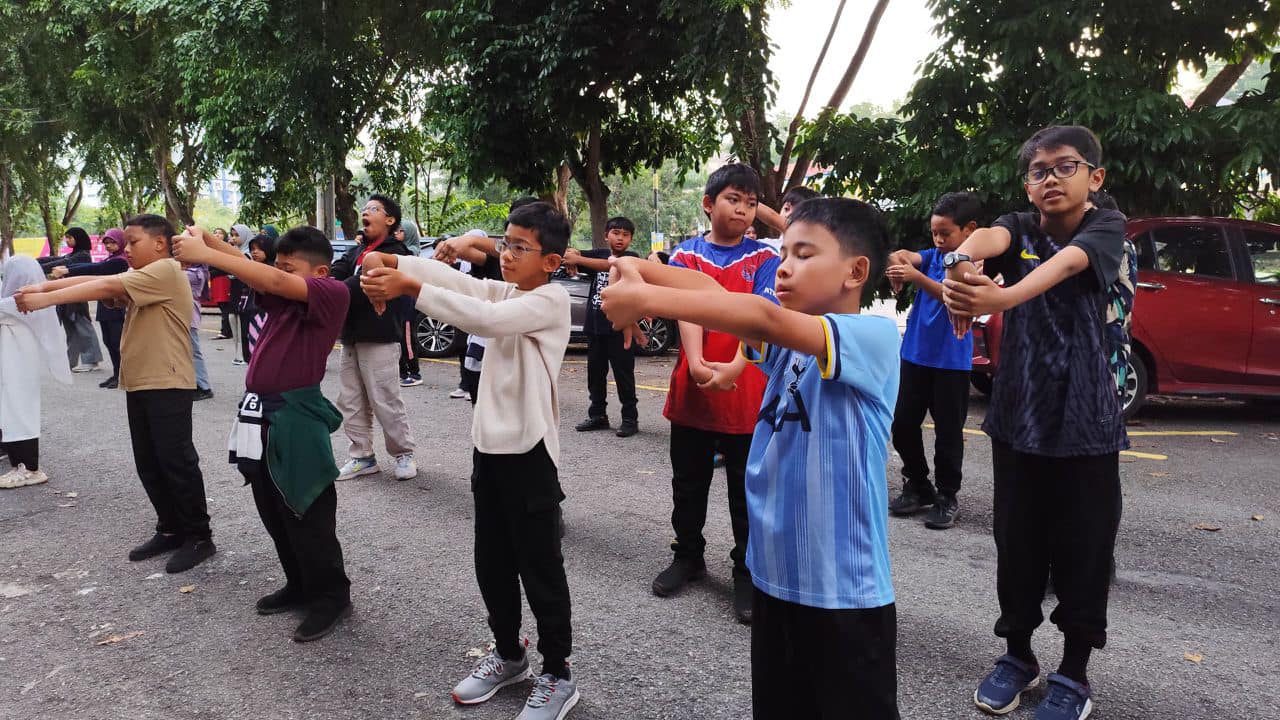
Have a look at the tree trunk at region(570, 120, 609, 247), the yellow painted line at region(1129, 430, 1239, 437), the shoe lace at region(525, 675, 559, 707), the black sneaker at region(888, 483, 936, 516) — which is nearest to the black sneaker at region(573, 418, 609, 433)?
the black sneaker at region(888, 483, 936, 516)

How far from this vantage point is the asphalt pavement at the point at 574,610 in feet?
10.3

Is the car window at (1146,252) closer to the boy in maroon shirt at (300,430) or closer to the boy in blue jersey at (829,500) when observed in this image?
the boy in blue jersey at (829,500)

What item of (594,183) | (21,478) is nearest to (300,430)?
(21,478)

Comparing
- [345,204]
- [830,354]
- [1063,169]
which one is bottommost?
[830,354]

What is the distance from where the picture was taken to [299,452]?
142 inches

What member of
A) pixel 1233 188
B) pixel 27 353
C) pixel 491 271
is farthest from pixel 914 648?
pixel 1233 188

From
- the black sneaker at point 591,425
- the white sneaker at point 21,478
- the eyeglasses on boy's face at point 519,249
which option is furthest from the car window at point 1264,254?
the white sneaker at point 21,478

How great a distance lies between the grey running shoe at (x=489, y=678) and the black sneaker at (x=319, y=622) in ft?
2.70

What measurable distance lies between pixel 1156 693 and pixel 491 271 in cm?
353

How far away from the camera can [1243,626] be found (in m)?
3.78

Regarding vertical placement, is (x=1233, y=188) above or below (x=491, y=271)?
above

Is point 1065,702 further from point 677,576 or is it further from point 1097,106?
point 1097,106

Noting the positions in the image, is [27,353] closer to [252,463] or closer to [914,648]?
[252,463]

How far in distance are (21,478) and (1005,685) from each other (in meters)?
6.39
